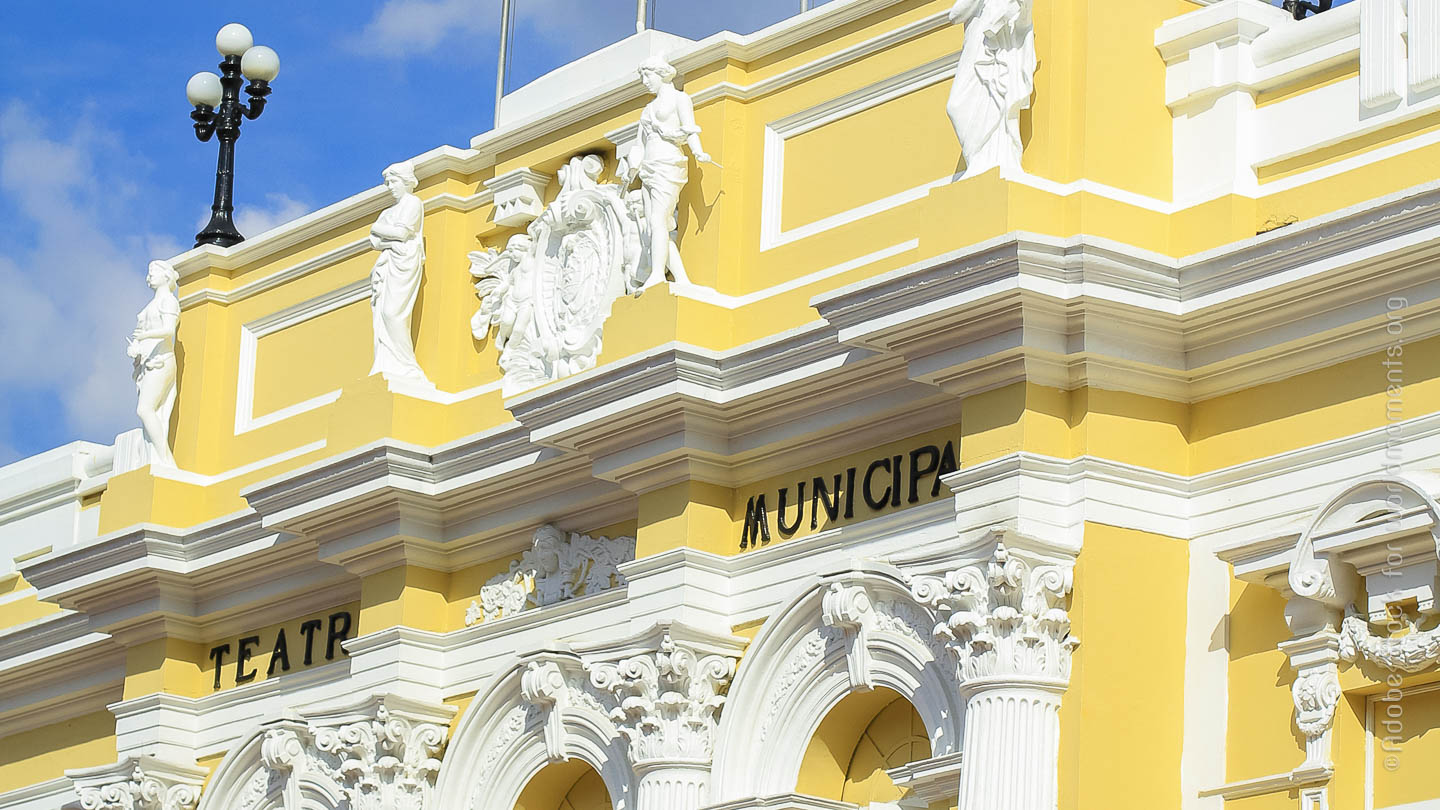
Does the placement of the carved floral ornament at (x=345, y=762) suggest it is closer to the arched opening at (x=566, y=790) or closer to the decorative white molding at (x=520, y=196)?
the arched opening at (x=566, y=790)

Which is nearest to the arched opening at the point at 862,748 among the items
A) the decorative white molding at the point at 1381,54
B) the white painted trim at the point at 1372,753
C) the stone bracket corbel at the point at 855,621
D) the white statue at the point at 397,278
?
the stone bracket corbel at the point at 855,621

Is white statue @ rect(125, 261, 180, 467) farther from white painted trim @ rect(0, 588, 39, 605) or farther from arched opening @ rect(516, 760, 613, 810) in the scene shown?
arched opening @ rect(516, 760, 613, 810)

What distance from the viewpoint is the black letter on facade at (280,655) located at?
22125 millimetres

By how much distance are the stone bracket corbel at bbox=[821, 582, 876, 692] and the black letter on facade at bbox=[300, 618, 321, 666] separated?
5520 millimetres

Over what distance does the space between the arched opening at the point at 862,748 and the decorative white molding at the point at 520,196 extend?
460 cm

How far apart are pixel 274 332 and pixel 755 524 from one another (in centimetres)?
549

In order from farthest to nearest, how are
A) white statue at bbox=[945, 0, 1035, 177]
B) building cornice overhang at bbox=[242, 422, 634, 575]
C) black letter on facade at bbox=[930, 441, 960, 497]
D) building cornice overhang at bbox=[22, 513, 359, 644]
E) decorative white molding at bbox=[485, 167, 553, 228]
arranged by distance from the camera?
1. building cornice overhang at bbox=[22, 513, 359, 644]
2. decorative white molding at bbox=[485, 167, 553, 228]
3. building cornice overhang at bbox=[242, 422, 634, 575]
4. black letter on facade at bbox=[930, 441, 960, 497]
5. white statue at bbox=[945, 0, 1035, 177]

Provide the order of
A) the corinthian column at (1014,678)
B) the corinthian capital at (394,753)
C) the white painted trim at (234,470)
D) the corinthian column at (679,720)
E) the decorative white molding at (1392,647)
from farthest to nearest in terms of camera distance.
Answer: the white painted trim at (234,470), the corinthian capital at (394,753), the corinthian column at (679,720), the corinthian column at (1014,678), the decorative white molding at (1392,647)

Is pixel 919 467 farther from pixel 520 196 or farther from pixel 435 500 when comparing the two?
pixel 520 196

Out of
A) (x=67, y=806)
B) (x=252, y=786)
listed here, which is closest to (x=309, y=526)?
(x=252, y=786)

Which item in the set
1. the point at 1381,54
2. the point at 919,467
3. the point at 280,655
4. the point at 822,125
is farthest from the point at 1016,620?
the point at 280,655

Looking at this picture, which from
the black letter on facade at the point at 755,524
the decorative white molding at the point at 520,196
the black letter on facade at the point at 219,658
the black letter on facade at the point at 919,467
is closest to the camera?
the black letter on facade at the point at 919,467

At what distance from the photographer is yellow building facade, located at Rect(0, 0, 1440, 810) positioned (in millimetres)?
16203

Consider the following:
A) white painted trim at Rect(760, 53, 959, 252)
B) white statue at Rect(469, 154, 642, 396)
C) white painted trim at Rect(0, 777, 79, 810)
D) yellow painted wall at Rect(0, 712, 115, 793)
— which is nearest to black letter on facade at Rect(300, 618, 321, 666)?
white statue at Rect(469, 154, 642, 396)
